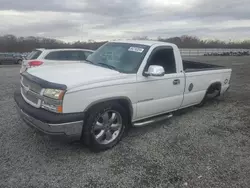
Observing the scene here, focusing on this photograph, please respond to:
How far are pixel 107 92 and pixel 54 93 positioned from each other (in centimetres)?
81

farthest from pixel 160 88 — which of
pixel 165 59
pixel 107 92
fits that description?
pixel 107 92

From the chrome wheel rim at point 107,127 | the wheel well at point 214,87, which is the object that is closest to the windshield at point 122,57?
the chrome wheel rim at point 107,127

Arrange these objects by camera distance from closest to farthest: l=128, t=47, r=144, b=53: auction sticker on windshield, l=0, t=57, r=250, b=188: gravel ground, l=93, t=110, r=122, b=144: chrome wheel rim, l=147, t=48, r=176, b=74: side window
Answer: l=0, t=57, r=250, b=188: gravel ground
l=93, t=110, r=122, b=144: chrome wheel rim
l=128, t=47, r=144, b=53: auction sticker on windshield
l=147, t=48, r=176, b=74: side window

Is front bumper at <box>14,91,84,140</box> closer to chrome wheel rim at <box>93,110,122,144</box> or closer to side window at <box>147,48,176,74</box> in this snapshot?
chrome wheel rim at <box>93,110,122,144</box>

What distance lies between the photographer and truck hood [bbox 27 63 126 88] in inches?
145

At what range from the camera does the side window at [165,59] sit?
489 cm

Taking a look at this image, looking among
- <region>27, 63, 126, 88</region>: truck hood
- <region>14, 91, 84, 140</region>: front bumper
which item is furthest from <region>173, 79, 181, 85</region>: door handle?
<region>14, 91, 84, 140</region>: front bumper

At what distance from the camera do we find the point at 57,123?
3.48 m

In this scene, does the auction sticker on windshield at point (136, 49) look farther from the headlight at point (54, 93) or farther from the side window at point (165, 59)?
the headlight at point (54, 93)

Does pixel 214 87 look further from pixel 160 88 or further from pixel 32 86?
pixel 32 86

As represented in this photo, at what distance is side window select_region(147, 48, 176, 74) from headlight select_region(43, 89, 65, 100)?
2000 mm

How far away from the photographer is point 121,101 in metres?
4.25

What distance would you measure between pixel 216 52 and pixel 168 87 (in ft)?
144

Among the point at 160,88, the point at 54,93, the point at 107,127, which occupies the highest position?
the point at 54,93
